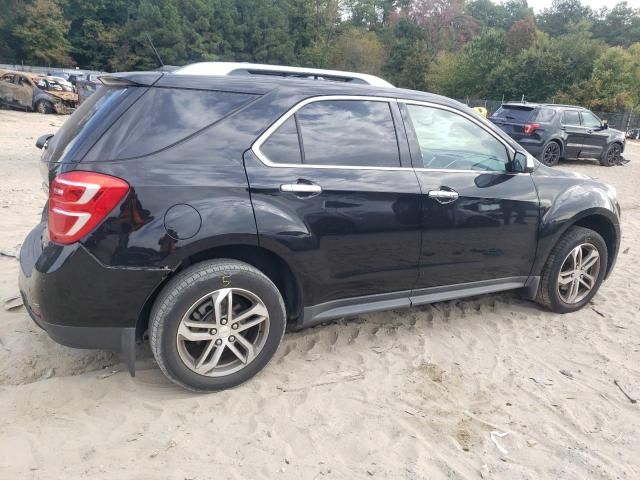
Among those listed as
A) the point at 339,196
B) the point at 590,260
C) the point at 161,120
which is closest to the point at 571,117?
the point at 590,260

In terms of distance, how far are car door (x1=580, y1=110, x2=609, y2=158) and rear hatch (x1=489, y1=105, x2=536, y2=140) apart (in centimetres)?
201

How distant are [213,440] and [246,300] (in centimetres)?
78

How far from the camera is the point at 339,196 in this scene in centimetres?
318

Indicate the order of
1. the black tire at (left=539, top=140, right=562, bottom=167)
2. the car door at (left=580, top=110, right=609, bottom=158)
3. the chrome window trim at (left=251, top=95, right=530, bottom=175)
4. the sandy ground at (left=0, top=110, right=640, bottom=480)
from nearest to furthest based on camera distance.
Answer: the sandy ground at (left=0, top=110, right=640, bottom=480), the chrome window trim at (left=251, top=95, right=530, bottom=175), the black tire at (left=539, top=140, right=562, bottom=167), the car door at (left=580, top=110, right=609, bottom=158)

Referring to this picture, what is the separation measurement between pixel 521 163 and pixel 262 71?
1.99 metres

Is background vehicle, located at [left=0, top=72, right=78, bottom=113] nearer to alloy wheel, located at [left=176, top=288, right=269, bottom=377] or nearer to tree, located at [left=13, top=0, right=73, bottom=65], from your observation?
alloy wheel, located at [left=176, top=288, right=269, bottom=377]

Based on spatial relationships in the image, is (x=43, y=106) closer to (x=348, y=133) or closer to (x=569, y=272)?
(x=348, y=133)

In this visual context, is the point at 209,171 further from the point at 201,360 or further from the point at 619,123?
the point at 619,123

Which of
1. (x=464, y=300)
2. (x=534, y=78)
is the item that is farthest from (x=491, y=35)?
(x=464, y=300)

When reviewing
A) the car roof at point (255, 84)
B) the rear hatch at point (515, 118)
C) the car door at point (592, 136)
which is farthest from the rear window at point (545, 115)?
the car roof at point (255, 84)

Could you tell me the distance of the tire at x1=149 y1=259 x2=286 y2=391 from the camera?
9.20 ft

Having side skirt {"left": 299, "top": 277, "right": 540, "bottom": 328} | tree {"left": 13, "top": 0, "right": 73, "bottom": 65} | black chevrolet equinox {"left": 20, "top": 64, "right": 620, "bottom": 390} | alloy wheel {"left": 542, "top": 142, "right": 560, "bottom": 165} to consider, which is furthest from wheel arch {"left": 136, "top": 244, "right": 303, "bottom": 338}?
tree {"left": 13, "top": 0, "right": 73, "bottom": 65}

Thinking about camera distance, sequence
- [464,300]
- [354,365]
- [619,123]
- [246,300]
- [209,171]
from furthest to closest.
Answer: [619,123]
[464,300]
[354,365]
[246,300]
[209,171]

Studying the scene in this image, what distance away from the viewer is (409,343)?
149 inches
